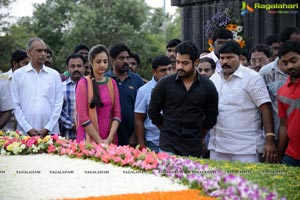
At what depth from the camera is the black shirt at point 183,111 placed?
5984mm

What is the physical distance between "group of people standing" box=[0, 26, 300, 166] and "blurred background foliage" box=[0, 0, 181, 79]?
72.2 feet

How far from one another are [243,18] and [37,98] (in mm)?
5645

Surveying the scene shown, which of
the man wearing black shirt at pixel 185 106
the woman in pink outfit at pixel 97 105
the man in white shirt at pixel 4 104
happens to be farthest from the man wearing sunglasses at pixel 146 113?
the man in white shirt at pixel 4 104

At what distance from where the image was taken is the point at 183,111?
6.00 meters

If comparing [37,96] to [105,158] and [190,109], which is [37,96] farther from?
[190,109]

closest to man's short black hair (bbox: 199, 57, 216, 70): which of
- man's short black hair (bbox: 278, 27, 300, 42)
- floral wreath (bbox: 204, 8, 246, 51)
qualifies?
man's short black hair (bbox: 278, 27, 300, 42)

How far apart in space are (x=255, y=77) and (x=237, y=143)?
0.80 m

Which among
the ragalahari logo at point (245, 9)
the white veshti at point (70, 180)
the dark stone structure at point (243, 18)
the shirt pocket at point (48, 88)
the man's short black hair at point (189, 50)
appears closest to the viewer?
the white veshti at point (70, 180)

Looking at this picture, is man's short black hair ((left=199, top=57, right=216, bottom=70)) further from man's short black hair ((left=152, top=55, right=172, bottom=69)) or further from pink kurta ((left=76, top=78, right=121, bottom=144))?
pink kurta ((left=76, top=78, right=121, bottom=144))

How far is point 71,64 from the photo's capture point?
8352mm

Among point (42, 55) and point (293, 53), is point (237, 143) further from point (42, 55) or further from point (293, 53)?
point (42, 55)

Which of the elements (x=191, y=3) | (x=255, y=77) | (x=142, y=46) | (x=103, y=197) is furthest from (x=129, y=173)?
(x=142, y=46)

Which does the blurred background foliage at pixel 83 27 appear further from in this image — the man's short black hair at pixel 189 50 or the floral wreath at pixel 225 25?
the man's short black hair at pixel 189 50

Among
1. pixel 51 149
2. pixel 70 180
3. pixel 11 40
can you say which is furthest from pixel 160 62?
pixel 11 40
